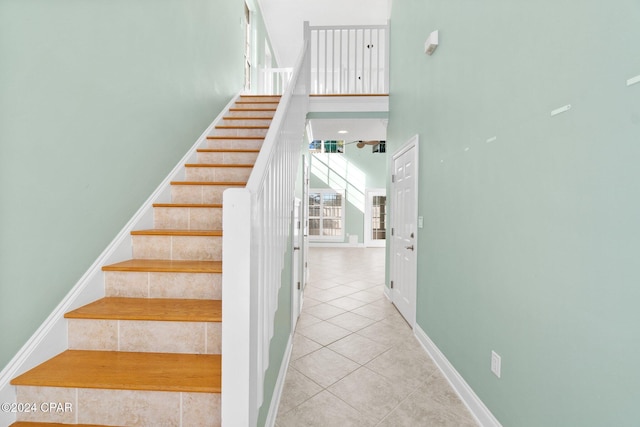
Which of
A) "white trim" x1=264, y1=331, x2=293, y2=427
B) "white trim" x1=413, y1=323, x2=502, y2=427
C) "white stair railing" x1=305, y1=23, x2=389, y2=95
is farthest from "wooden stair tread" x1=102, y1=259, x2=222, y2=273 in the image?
"white stair railing" x1=305, y1=23, x2=389, y2=95

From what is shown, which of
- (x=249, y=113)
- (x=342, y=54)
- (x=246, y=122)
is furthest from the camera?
(x=342, y=54)

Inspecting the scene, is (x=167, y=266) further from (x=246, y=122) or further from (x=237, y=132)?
(x=246, y=122)

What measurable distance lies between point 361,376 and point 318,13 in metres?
6.85

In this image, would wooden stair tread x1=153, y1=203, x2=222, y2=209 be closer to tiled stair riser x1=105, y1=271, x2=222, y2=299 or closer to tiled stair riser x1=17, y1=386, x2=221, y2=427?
tiled stair riser x1=105, y1=271, x2=222, y2=299

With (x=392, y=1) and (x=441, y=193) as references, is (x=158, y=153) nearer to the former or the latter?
(x=441, y=193)

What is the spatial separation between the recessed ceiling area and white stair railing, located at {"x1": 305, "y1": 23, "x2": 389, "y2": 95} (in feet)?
1.36

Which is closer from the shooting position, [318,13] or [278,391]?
[278,391]

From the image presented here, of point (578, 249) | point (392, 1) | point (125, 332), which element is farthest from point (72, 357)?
point (392, 1)

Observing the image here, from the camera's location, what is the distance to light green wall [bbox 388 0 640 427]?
3.24 ft

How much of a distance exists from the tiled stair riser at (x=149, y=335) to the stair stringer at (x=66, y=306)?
0.21 feet

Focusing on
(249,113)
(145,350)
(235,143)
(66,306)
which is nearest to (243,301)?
(145,350)

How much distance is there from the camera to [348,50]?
14.3 feet

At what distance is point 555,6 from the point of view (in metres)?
1.25

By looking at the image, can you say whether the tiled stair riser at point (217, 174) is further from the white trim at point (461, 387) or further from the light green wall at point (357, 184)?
the light green wall at point (357, 184)
